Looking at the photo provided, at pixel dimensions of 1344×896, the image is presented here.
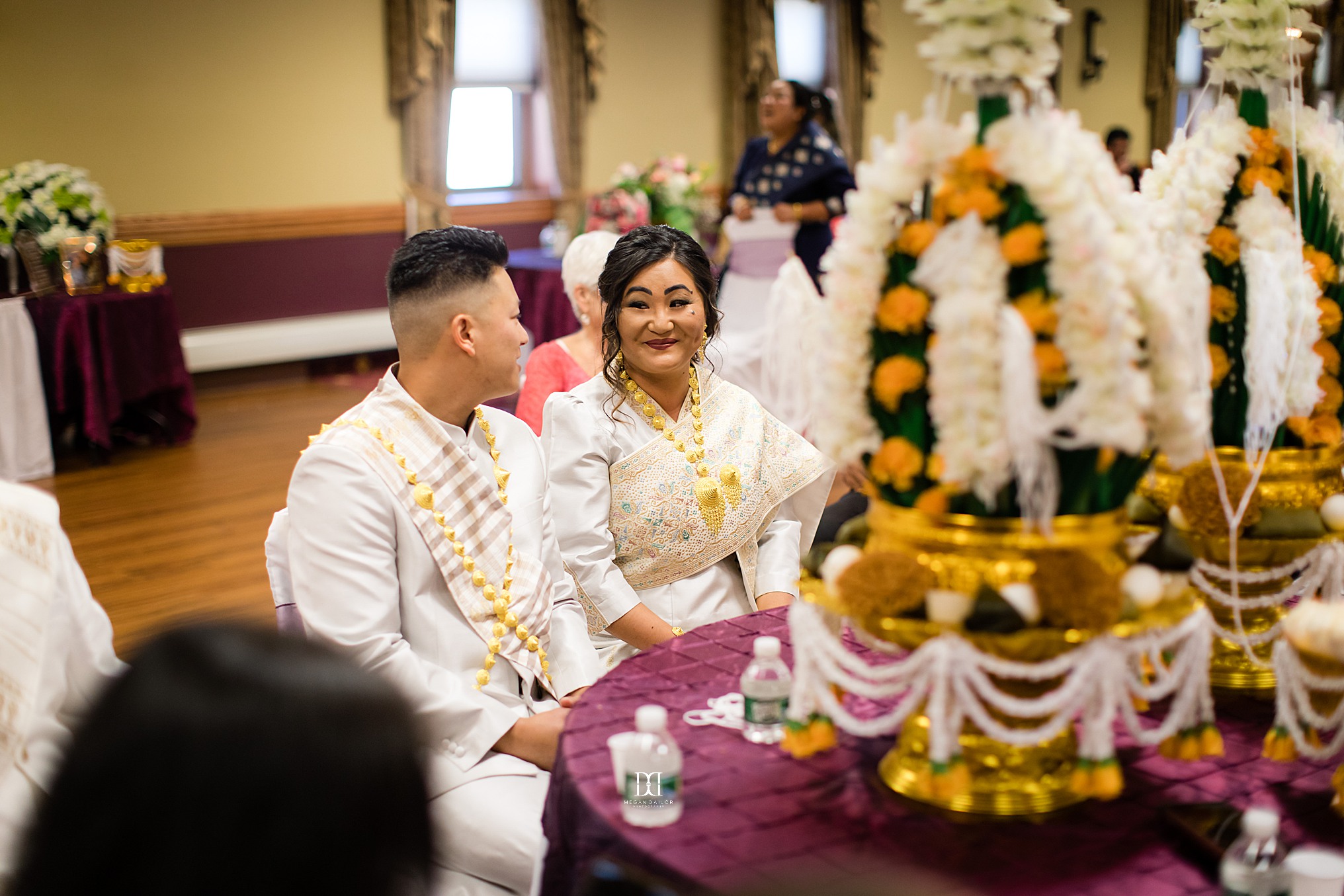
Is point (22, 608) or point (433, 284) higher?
point (433, 284)

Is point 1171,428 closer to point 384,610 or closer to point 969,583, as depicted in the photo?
point 969,583

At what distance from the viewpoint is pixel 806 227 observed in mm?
6395

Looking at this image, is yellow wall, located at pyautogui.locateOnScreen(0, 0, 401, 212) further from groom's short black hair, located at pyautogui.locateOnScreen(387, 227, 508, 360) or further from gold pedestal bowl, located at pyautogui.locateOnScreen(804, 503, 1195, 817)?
gold pedestal bowl, located at pyautogui.locateOnScreen(804, 503, 1195, 817)

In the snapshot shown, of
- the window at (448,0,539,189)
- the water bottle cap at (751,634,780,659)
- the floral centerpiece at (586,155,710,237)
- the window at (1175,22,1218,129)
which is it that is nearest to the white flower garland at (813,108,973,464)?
the water bottle cap at (751,634,780,659)

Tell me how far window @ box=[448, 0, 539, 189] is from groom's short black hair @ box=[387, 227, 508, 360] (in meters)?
7.17

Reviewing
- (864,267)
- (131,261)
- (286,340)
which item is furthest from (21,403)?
(864,267)

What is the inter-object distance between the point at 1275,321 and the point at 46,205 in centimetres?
626

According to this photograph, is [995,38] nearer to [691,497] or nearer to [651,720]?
[651,720]

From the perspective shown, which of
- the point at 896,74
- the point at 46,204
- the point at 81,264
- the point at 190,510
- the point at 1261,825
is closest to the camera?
the point at 1261,825

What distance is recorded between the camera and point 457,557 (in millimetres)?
2123

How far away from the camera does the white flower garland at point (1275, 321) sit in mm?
1586

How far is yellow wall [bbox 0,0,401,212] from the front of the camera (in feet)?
23.5

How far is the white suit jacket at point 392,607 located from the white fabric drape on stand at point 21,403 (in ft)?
15.1

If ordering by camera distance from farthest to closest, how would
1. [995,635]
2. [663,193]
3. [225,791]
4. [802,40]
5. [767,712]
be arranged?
[802,40] < [663,193] < [767,712] < [995,635] < [225,791]
